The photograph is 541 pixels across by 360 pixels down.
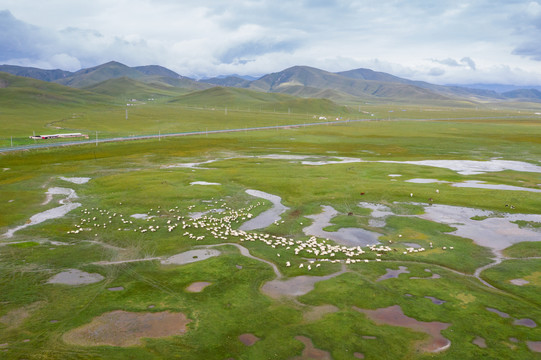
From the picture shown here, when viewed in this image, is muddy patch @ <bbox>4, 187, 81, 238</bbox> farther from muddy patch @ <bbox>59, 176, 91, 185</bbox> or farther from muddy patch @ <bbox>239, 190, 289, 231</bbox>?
muddy patch @ <bbox>239, 190, 289, 231</bbox>

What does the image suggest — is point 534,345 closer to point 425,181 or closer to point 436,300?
point 436,300

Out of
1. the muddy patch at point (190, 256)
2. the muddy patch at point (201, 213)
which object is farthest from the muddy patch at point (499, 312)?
the muddy patch at point (201, 213)

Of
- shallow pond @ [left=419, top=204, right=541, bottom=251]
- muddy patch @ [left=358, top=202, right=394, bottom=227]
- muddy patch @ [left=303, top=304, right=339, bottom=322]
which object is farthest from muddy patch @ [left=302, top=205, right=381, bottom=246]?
muddy patch @ [left=303, top=304, right=339, bottom=322]

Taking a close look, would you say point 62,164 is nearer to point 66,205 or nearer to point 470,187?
point 66,205

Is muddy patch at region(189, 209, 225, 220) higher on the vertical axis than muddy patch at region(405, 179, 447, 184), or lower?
lower

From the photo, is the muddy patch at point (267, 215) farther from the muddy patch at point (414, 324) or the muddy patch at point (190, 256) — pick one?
the muddy patch at point (414, 324)
